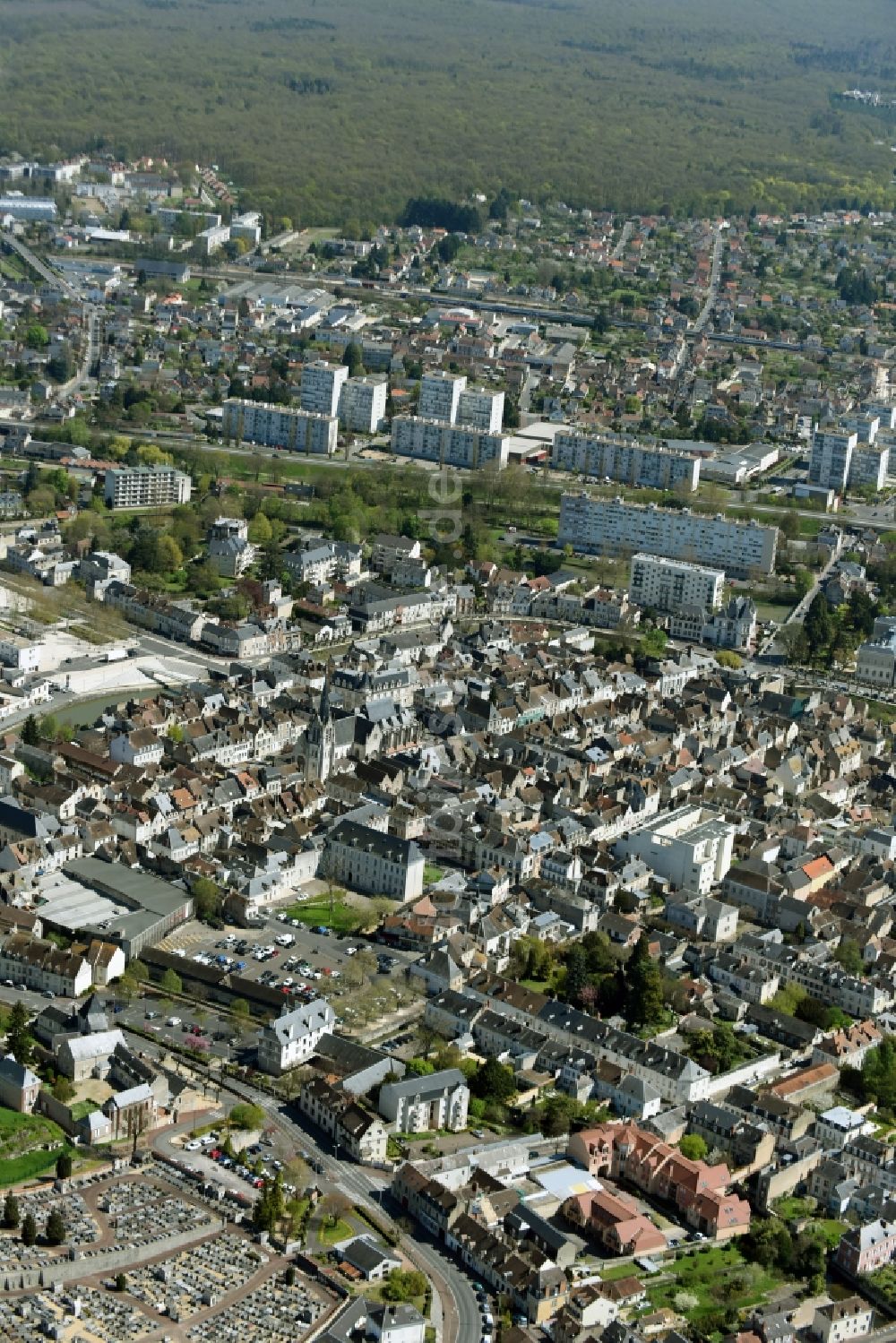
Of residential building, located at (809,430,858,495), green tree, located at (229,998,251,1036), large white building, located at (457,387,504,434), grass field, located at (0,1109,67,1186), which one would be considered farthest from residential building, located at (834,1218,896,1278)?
large white building, located at (457,387,504,434)

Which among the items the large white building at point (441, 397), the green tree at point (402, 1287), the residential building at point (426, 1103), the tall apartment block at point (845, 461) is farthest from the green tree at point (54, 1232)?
the large white building at point (441, 397)

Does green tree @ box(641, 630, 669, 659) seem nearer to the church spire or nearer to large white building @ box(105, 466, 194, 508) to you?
the church spire

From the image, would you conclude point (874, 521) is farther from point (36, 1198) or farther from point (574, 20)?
point (574, 20)

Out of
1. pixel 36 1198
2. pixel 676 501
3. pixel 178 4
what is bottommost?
pixel 36 1198

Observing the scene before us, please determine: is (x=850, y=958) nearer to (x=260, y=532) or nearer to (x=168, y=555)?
(x=168, y=555)

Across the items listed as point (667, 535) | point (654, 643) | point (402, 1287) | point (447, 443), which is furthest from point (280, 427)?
point (402, 1287)

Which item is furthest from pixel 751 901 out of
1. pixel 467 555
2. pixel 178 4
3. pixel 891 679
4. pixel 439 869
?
pixel 178 4

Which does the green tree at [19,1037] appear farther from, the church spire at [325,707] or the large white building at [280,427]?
the large white building at [280,427]
